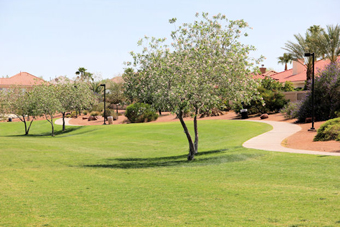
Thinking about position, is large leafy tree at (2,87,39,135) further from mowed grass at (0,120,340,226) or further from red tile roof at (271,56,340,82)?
red tile roof at (271,56,340,82)

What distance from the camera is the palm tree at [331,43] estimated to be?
50.2 m

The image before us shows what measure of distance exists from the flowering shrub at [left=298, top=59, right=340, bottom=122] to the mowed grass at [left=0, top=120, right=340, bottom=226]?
17507 mm

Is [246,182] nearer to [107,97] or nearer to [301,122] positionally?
[301,122]

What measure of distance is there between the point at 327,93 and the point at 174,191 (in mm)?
27119

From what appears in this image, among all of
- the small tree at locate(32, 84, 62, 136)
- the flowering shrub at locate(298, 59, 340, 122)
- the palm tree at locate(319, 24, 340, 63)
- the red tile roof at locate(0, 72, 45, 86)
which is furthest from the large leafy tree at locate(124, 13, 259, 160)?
the red tile roof at locate(0, 72, 45, 86)

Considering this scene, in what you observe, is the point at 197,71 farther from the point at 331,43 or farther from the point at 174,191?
the point at 331,43

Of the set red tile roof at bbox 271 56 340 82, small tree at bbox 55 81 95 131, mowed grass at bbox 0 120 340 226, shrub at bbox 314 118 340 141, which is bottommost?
mowed grass at bbox 0 120 340 226

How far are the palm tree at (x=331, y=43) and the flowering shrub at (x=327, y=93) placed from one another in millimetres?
16384

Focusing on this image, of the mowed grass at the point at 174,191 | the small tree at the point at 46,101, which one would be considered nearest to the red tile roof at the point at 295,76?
the small tree at the point at 46,101

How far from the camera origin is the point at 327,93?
34.2 meters

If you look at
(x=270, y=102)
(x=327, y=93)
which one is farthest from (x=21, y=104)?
(x=327, y=93)

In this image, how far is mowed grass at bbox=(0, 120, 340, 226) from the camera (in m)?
8.20

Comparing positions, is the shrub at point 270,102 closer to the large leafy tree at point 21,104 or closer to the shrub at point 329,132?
the large leafy tree at point 21,104

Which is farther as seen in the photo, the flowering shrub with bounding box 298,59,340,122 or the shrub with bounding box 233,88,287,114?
the shrub with bounding box 233,88,287,114
